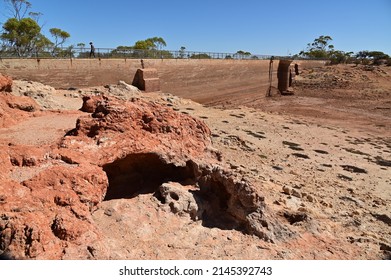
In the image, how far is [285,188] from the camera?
6.93 m

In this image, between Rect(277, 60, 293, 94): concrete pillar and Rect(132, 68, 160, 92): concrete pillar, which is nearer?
Rect(132, 68, 160, 92): concrete pillar

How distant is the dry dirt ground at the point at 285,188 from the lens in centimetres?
401

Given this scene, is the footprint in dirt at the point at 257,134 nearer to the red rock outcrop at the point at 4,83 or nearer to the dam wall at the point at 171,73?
the dam wall at the point at 171,73

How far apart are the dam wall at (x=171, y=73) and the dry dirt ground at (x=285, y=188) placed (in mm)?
982

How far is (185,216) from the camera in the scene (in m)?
4.53

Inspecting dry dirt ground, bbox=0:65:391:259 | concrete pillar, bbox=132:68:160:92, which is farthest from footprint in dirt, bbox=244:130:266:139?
concrete pillar, bbox=132:68:160:92

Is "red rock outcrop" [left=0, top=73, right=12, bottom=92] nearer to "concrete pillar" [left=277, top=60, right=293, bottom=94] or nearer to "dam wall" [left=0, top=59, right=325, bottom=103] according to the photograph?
"dam wall" [left=0, top=59, right=325, bottom=103]

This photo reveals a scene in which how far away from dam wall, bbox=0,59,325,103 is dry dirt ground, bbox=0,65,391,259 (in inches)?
38.7

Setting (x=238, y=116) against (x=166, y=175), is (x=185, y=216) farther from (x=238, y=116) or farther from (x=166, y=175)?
(x=238, y=116)

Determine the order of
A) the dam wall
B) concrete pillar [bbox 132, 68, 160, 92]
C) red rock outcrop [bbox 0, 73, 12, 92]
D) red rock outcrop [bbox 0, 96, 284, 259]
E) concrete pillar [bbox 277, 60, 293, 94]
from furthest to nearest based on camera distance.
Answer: concrete pillar [bbox 277, 60, 293, 94] < concrete pillar [bbox 132, 68, 160, 92] < the dam wall < red rock outcrop [bbox 0, 73, 12, 92] < red rock outcrop [bbox 0, 96, 284, 259]

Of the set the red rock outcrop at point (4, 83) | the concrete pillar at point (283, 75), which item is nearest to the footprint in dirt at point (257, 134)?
the red rock outcrop at point (4, 83)

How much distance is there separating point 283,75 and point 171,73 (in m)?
15.4

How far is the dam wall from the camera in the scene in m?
13.1
